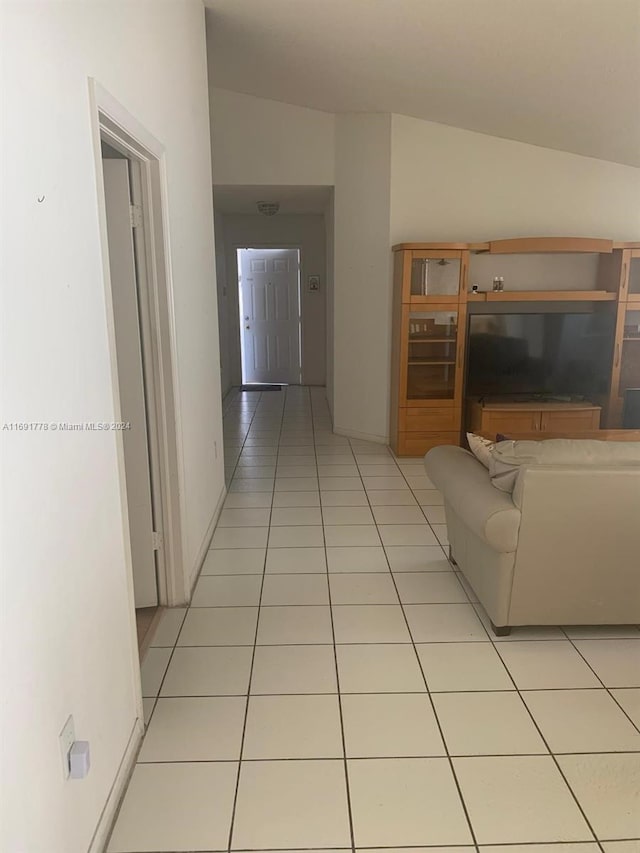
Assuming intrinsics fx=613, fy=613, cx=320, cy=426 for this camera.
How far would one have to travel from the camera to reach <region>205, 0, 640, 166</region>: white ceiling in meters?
A: 3.10

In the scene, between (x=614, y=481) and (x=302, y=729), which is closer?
(x=302, y=729)

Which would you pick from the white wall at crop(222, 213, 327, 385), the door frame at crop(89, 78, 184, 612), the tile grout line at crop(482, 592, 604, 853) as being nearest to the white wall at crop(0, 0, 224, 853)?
the door frame at crop(89, 78, 184, 612)

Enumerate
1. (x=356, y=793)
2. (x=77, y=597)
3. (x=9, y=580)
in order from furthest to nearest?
(x=356, y=793) → (x=77, y=597) → (x=9, y=580)

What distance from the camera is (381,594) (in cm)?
295

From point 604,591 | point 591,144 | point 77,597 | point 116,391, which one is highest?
point 591,144

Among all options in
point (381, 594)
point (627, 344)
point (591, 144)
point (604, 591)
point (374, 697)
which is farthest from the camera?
point (627, 344)

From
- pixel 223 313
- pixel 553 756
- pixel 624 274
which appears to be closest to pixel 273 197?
pixel 223 313

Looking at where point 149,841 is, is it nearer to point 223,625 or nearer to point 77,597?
point 77,597

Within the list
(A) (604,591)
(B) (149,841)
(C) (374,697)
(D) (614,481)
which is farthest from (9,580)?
(A) (604,591)

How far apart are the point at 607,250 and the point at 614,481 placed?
10.8 ft

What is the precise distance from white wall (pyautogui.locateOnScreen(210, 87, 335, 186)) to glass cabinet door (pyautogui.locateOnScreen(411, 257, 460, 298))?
137 cm

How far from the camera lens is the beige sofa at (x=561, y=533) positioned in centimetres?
232

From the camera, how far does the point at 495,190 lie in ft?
17.2

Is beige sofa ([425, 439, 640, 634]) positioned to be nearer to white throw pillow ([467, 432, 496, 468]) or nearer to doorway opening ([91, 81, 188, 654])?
white throw pillow ([467, 432, 496, 468])
